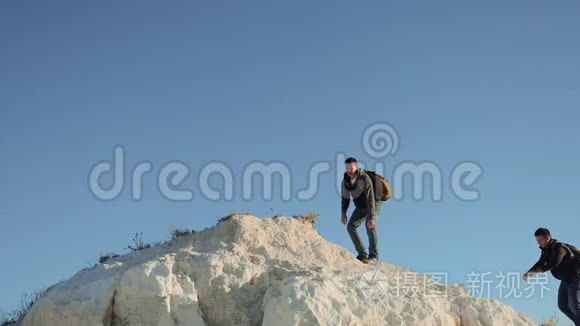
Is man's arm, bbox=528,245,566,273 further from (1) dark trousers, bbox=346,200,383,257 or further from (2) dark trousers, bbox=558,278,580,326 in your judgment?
(1) dark trousers, bbox=346,200,383,257

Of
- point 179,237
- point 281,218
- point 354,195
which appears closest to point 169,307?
point 179,237

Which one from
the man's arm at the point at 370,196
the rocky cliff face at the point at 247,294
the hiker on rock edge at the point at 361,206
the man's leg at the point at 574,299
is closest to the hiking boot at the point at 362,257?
the hiker on rock edge at the point at 361,206

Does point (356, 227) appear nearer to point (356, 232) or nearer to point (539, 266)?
point (356, 232)

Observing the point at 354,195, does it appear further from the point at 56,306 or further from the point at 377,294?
the point at 56,306

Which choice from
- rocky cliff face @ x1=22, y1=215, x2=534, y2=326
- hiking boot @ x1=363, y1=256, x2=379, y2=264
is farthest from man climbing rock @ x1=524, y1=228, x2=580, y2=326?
hiking boot @ x1=363, y1=256, x2=379, y2=264

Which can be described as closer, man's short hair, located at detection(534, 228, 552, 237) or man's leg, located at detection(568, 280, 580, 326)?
man's leg, located at detection(568, 280, 580, 326)

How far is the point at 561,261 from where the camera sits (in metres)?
11.7

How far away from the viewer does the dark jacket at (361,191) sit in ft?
43.2

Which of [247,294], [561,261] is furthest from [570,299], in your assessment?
[247,294]

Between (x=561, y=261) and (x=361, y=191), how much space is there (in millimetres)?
3682

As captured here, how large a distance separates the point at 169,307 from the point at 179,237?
2468mm

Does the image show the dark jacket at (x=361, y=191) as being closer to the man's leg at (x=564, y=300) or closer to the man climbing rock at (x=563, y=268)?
the man climbing rock at (x=563, y=268)

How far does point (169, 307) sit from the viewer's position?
1067cm

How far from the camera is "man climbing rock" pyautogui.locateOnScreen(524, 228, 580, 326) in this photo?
11484mm
